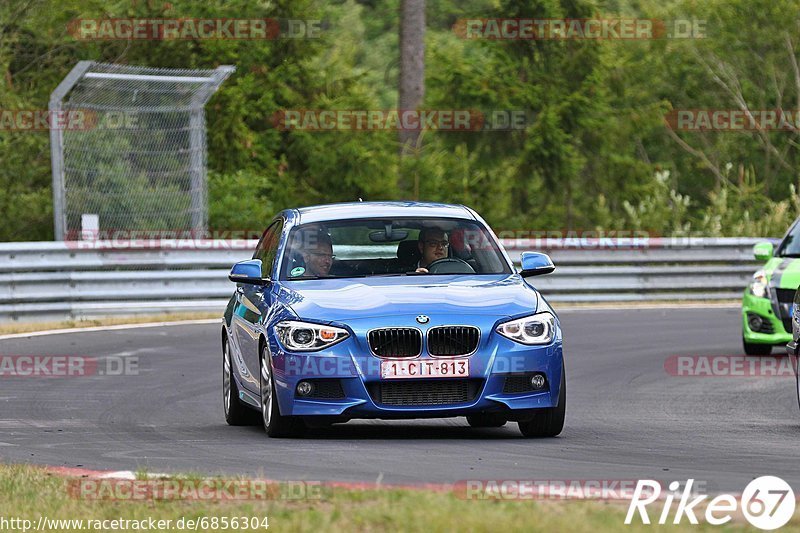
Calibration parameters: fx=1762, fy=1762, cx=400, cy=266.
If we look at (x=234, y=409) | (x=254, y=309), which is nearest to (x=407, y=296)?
(x=254, y=309)

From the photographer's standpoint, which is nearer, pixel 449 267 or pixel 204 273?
pixel 449 267

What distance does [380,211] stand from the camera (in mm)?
11961

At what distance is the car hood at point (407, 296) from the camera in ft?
34.0

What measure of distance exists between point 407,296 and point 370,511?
3691 mm

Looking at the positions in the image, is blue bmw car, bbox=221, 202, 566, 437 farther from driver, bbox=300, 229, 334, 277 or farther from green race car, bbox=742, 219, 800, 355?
green race car, bbox=742, 219, 800, 355

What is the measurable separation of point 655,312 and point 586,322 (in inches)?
92.9

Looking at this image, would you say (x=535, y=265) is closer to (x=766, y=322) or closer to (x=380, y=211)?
(x=380, y=211)

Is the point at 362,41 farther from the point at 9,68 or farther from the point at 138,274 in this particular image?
the point at 138,274

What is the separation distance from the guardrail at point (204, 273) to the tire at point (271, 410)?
11148mm

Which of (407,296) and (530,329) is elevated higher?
(407,296)

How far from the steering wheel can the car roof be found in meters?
0.45

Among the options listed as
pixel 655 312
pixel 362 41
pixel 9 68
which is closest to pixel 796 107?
pixel 362 41

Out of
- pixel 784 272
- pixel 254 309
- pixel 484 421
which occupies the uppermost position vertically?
pixel 254 309

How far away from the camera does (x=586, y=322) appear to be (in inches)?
880
